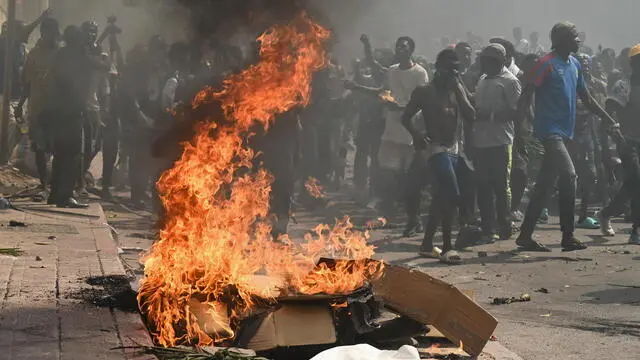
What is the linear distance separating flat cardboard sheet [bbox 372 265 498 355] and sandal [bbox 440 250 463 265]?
4.27 metres

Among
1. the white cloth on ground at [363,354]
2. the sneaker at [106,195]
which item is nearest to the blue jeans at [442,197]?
the white cloth on ground at [363,354]

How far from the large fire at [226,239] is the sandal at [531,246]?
13.6 feet

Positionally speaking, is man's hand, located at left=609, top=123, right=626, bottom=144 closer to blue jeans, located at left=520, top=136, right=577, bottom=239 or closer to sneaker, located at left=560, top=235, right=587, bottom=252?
blue jeans, located at left=520, top=136, right=577, bottom=239

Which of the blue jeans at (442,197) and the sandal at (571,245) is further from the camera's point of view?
the sandal at (571,245)

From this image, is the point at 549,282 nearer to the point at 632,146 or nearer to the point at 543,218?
the point at 632,146

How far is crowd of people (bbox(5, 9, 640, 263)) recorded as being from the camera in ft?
37.3

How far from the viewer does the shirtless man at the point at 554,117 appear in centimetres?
1153

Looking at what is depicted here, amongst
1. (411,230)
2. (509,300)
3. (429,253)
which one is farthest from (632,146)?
(509,300)

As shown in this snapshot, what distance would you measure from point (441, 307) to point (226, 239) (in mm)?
1322

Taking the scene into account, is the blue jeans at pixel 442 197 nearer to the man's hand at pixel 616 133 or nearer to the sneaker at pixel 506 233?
the sneaker at pixel 506 233

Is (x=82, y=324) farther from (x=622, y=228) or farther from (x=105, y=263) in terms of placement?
(x=622, y=228)

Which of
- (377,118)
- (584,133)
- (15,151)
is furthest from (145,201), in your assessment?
(584,133)

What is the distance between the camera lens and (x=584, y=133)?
1464cm

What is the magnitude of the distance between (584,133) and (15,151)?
315 inches
